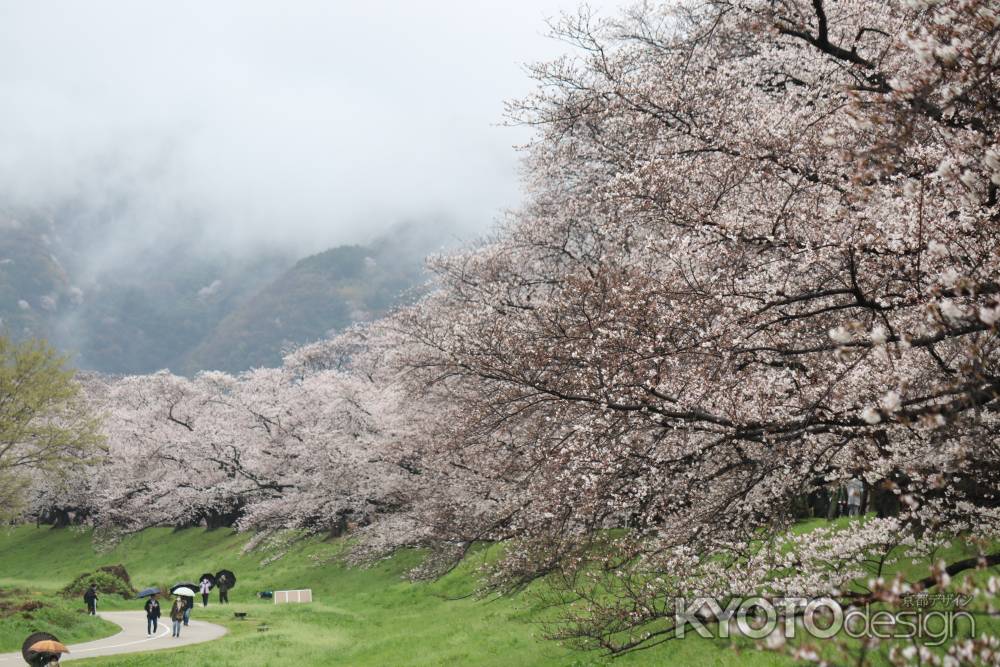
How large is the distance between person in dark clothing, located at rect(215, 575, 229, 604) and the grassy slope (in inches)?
24.8

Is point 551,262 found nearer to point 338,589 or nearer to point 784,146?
point 784,146

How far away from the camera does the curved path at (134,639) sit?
22.0 meters

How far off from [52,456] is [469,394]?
1779 cm

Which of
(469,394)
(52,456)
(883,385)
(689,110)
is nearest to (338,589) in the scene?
(52,456)

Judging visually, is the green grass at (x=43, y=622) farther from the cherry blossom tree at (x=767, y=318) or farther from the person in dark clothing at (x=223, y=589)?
the cherry blossom tree at (x=767, y=318)

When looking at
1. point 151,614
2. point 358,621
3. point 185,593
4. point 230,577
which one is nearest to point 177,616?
point 151,614

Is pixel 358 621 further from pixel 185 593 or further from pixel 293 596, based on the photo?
pixel 293 596

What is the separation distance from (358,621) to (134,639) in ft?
24.6

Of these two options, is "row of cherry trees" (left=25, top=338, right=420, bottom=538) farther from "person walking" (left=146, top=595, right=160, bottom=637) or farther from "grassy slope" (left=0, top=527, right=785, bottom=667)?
"person walking" (left=146, top=595, right=160, bottom=637)

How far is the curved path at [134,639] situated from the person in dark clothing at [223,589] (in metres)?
4.60

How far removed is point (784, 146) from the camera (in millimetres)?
10281

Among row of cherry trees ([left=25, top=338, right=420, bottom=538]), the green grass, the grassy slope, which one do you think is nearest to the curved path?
the green grass

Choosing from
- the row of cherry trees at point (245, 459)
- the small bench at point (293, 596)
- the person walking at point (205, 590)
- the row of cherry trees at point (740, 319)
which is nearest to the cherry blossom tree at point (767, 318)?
the row of cherry trees at point (740, 319)

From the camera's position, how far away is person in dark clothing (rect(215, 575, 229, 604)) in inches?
1460
